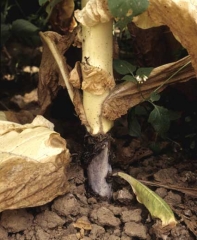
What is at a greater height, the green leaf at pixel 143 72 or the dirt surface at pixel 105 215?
the green leaf at pixel 143 72

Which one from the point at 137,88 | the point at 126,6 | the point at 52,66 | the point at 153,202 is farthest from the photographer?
the point at 52,66

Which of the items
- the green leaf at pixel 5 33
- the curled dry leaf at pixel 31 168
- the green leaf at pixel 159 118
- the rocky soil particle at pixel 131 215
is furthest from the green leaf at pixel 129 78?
the green leaf at pixel 5 33

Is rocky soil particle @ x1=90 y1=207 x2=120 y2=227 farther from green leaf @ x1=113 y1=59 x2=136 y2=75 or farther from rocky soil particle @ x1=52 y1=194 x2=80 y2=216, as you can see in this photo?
green leaf @ x1=113 y1=59 x2=136 y2=75

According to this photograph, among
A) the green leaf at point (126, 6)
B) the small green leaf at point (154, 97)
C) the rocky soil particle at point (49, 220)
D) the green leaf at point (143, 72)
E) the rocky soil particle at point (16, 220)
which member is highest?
the green leaf at point (126, 6)

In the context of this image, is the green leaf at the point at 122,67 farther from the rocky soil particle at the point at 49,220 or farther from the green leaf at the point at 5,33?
the green leaf at the point at 5,33

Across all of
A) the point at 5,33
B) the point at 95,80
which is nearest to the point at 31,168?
the point at 95,80

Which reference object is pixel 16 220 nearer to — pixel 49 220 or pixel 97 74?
pixel 49 220

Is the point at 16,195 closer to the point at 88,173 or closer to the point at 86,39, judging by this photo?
the point at 88,173
